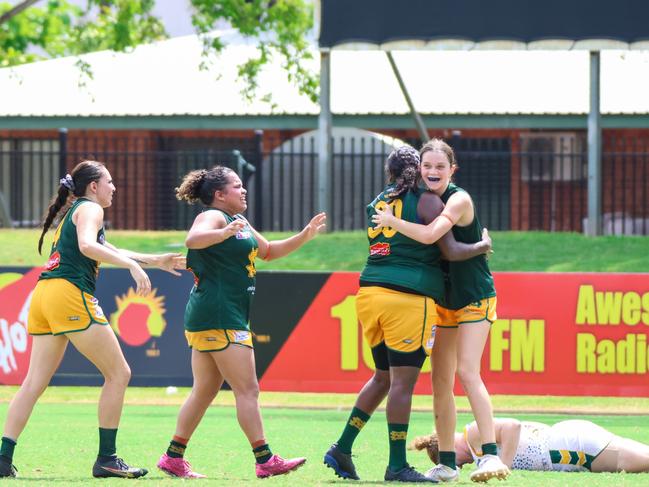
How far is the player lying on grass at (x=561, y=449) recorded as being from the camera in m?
8.28

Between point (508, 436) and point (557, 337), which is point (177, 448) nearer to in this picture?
point (508, 436)

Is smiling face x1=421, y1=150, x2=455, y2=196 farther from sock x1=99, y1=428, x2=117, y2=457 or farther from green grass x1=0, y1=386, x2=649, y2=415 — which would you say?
green grass x1=0, y1=386, x2=649, y2=415

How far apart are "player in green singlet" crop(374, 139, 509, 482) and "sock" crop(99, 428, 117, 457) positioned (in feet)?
6.05

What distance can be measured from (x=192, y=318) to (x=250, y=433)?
74 centimetres

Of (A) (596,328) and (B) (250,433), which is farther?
(A) (596,328)

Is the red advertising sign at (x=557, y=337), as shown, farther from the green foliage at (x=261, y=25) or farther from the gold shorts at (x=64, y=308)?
the green foliage at (x=261, y=25)

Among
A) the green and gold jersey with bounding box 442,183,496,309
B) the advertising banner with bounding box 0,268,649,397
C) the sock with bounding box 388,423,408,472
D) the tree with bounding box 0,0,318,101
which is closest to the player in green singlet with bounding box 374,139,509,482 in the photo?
the green and gold jersey with bounding box 442,183,496,309

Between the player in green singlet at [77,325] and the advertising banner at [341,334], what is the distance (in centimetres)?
606

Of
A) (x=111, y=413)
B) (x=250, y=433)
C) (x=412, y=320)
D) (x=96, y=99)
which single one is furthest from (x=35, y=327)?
(x=96, y=99)

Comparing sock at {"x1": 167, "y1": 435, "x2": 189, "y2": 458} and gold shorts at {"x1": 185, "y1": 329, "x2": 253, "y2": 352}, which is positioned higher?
gold shorts at {"x1": 185, "y1": 329, "x2": 253, "y2": 352}

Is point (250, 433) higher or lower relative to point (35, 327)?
lower

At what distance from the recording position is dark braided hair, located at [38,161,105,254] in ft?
25.9

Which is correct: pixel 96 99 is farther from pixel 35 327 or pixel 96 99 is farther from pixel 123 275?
pixel 35 327

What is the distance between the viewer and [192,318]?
300 inches
